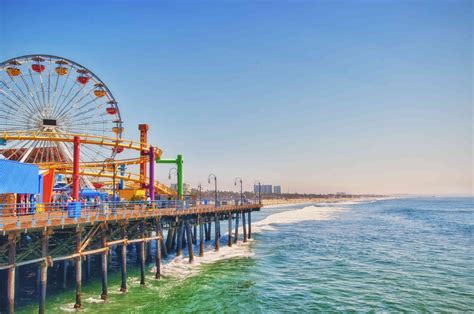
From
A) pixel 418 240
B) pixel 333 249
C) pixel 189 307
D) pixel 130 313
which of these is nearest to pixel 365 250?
pixel 333 249

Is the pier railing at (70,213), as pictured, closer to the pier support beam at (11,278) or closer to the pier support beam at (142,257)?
the pier support beam at (11,278)

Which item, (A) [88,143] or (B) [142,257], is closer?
(B) [142,257]

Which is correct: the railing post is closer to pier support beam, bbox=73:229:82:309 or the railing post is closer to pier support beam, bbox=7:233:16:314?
pier support beam, bbox=73:229:82:309

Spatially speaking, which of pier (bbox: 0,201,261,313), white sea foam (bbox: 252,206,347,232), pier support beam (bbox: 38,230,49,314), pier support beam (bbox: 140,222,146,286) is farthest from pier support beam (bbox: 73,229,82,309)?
white sea foam (bbox: 252,206,347,232)

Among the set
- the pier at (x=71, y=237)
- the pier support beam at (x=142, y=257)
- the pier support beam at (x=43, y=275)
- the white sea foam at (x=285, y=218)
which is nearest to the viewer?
the pier at (x=71, y=237)

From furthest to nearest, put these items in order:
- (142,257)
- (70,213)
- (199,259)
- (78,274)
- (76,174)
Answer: (199,259)
(76,174)
(142,257)
(70,213)
(78,274)

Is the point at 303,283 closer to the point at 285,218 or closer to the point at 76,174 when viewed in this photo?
the point at 76,174

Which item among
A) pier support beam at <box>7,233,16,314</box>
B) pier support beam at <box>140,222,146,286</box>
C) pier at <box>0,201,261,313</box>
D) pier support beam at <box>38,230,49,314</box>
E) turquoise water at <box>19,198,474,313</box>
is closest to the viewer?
pier support beam at <box>7,233,16,314</box>

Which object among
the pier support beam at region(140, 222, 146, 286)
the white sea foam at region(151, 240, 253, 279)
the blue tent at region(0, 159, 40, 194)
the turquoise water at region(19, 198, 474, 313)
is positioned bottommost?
the turquoise water at region(19, 198, 474, 313)

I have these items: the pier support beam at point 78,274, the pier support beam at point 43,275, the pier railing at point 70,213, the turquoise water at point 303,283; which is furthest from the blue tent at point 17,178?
the turquoise water at point 303,283

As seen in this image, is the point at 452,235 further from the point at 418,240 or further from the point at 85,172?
the point at 85,172

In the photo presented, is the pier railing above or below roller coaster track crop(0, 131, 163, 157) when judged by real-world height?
below

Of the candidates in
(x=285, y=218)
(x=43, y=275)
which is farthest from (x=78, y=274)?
(x=285, y=218)

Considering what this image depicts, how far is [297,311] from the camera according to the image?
918 inches
